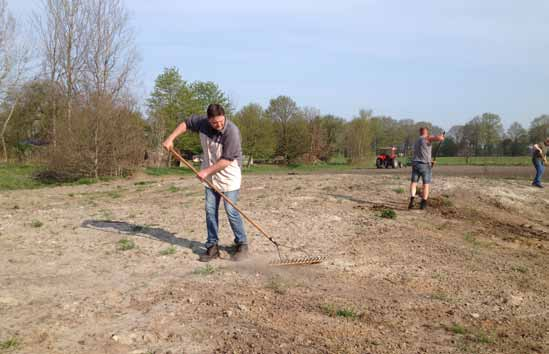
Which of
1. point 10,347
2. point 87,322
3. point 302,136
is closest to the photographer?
point 10,347

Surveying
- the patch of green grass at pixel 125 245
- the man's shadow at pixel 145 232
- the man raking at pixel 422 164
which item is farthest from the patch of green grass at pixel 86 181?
the man raking at pixel 422 164

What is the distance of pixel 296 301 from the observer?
434 cm

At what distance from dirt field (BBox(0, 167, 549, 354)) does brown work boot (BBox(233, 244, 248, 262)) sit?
0.66ft

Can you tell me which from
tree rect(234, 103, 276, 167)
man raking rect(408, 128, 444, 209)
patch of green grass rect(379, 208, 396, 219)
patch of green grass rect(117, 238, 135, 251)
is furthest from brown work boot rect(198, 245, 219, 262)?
tree rect(234, 103, 276, 167)

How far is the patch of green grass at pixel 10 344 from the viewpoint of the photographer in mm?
3264

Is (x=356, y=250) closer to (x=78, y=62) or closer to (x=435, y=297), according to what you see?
(x=435, y=297)

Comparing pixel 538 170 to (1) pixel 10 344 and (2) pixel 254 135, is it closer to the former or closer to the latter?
(1) pixel 10 344

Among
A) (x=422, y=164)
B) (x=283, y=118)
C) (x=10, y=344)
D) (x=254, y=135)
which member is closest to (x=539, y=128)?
(x=283, y=118)

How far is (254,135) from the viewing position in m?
44.0

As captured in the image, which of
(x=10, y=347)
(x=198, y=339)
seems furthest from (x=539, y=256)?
(x=10, y=347)

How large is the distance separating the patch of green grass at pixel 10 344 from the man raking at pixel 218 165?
2.59 metres

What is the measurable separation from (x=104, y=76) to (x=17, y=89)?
7019 mm

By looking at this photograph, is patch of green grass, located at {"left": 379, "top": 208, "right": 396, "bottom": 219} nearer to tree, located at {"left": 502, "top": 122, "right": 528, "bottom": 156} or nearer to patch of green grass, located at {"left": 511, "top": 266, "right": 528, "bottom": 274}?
patch of green grass, located at {"left": 511, "top": 266, "right": 528, "bottom": 274}

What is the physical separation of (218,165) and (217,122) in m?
0.54
